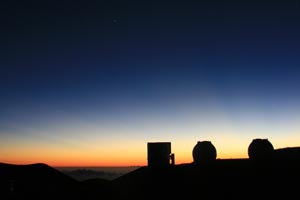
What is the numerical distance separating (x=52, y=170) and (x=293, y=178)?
79.5ft

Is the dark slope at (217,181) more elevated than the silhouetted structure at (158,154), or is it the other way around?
the silhouetted structure at (158,154)

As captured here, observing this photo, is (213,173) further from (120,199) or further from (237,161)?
(120,199)

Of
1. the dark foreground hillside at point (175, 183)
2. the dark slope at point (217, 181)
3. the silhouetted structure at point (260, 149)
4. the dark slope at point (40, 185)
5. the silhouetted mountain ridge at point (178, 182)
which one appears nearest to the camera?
the dark slope at point (217, 181)

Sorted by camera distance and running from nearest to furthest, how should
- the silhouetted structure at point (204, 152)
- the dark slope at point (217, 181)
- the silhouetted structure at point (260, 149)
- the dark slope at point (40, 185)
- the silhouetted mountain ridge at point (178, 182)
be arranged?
the dark slope at point (217, 181), the silhouetted mountain ridge at point (178, 182), the dark slope at point (40, 185), the silhouetted structure at point (260, 149), the silhouetted structure at point (204, 152)

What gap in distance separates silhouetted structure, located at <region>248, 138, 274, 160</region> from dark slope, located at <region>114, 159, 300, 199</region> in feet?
4.53

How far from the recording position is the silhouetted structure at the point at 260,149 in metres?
34.8

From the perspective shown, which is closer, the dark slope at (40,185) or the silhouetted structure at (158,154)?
the dark slope at (40,185)

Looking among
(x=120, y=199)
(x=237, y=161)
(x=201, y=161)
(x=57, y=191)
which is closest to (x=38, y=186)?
(x=57, y=191)

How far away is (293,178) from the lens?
86.1 feet

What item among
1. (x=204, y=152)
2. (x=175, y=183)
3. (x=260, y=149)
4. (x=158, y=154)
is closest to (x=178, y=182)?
(x=175, y=183)

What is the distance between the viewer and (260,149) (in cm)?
3512

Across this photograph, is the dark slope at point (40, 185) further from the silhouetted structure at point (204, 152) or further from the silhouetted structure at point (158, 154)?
the silhouetted structure at point (204, 152)

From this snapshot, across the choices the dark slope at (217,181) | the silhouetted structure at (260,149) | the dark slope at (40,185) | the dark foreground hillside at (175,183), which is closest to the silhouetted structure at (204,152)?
the dark slope at (217,181)

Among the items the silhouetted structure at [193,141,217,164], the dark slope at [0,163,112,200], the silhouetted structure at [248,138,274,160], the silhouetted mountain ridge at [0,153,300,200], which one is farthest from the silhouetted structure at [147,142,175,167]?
the silhouetted structure at [248,138,274,160]
